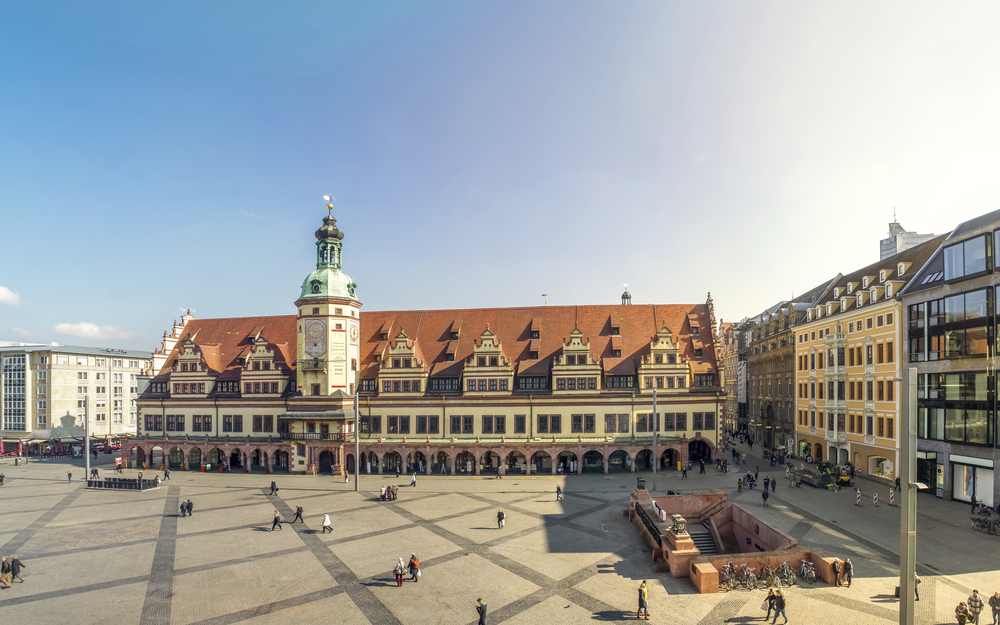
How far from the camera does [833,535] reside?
33750 mm

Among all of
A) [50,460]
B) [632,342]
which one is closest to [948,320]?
[632,342]

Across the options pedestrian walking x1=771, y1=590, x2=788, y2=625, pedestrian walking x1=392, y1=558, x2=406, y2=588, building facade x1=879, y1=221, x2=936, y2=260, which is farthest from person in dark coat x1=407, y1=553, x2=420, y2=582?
building facade x1=879, y1=221, x2=936, y2=260

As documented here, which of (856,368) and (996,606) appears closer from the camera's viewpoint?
(996,606)

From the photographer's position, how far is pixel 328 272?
203ft

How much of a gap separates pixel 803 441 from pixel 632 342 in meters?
25.4

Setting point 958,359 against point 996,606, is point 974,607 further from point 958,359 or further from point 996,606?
point 958,359

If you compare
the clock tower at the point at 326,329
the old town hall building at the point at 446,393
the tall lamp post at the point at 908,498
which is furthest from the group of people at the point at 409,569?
the clock tower at the point at 326,329

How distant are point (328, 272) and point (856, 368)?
59218 mm

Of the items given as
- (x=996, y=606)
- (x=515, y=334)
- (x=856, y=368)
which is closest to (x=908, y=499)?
(x=996, y=606)

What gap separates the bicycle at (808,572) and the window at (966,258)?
30.9m

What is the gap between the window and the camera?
41188mm

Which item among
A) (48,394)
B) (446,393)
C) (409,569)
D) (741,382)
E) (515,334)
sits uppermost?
(515,334)

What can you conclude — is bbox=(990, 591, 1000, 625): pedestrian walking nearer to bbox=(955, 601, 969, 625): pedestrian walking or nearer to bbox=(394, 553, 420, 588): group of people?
bbox=(955, 601, 969, 625): pedestrian walking

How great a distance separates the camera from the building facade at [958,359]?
133 feet
